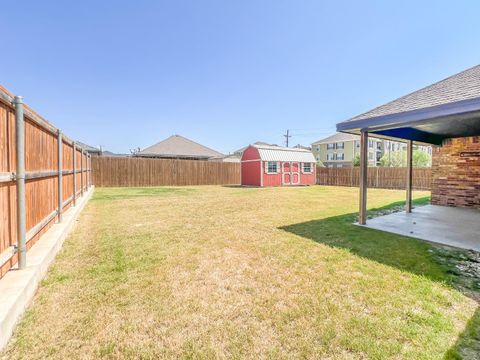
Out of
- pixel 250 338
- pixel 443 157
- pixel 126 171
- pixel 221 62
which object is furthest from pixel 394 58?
pixel 126 171

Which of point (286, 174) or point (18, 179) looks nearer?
point (18, 179)

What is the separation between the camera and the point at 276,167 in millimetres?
18547

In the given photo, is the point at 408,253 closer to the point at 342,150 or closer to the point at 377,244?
the point at 377,244

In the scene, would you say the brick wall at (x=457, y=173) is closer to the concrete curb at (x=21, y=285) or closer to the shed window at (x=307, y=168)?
the concrete curb at (x=21, y=285)

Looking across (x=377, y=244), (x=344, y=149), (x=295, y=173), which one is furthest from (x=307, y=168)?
(x=344, y=149)

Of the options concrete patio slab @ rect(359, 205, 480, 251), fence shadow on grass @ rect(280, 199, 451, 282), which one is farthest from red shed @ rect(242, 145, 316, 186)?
fence shadow on grass @ rect(280, 199, 451, 282)

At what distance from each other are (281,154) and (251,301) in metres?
17.6

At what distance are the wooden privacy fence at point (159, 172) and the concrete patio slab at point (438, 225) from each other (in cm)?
1450

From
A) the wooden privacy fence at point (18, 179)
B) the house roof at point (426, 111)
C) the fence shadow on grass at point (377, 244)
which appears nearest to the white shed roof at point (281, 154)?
the house roof at point (426, 111)

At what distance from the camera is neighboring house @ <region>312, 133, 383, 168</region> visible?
3850 cm

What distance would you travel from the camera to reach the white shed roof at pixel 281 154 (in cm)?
1819

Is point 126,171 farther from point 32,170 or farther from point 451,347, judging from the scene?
point 451,347

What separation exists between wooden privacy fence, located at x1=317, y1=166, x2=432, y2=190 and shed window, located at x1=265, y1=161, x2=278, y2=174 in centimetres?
571

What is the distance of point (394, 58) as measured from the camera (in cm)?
1112
